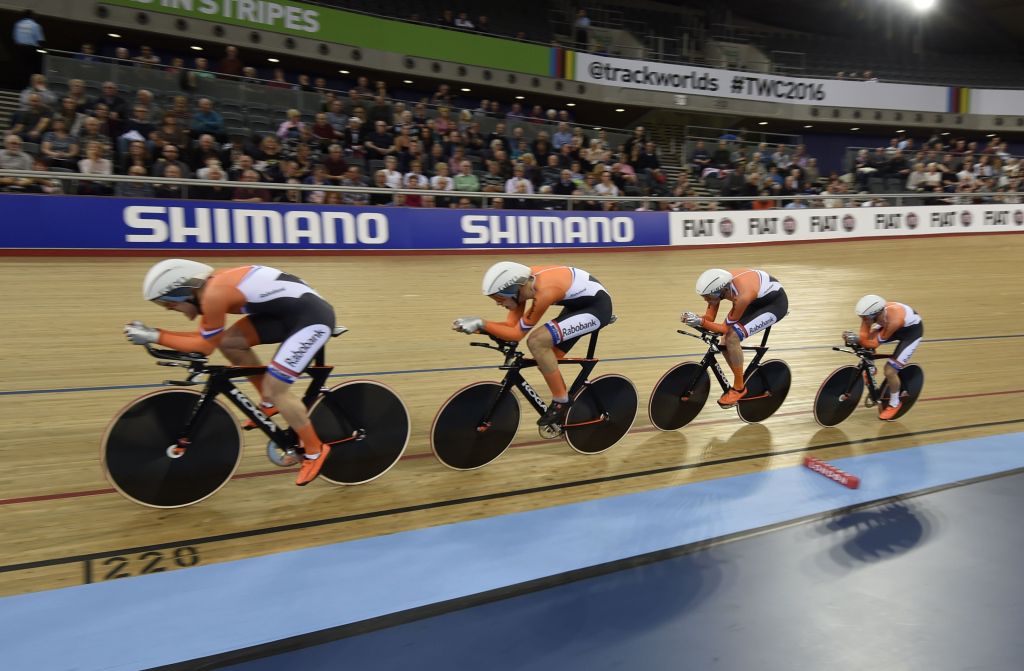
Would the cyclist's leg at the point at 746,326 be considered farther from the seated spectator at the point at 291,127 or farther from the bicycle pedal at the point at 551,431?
the seated spectator at the point at 291,127

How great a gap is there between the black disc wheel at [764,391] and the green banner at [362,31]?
1084cm

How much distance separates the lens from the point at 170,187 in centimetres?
703

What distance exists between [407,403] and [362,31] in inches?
417

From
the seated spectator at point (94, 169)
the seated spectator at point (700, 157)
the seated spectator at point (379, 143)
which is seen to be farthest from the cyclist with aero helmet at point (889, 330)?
the seated spectator at point (700, 157)

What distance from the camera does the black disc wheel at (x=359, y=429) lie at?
2957 millimetres

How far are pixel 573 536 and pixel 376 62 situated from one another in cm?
1185

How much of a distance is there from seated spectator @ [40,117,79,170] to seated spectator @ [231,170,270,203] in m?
1.51

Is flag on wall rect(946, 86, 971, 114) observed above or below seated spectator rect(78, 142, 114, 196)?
above

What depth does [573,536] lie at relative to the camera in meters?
2.86

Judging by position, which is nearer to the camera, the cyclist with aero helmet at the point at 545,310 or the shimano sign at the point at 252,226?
the cyclist with aero helmet at the point at 545,310

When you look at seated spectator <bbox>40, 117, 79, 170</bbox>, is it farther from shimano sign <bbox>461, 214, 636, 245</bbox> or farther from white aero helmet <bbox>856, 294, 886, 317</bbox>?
white aero helmet <bbox>856, 294, 886, 317</bbox>

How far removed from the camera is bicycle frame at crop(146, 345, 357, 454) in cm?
254

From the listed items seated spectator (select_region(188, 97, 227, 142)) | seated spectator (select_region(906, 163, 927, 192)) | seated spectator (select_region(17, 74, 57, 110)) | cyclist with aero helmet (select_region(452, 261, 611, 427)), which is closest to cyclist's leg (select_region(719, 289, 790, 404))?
cyclist with aero helmet (select_region(452, 261, 611, 427))

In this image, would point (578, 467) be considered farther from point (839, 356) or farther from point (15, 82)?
point (15, 82)
